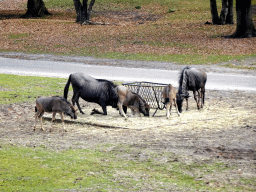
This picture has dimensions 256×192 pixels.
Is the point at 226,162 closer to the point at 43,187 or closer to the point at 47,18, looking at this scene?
the point at 43,187

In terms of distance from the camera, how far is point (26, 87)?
1869 centimetres

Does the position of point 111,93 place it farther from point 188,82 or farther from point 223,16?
point 223,16

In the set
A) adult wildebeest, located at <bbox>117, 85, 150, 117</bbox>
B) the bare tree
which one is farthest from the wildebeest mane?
the bare tree

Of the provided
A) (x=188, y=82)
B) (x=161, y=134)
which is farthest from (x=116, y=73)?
(x=161, y=134)

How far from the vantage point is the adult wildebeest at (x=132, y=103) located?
13.5 m

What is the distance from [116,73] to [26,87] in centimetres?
641

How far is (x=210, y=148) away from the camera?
32.1 feet

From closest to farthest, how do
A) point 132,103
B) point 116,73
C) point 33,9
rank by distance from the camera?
point 132,103, point 116,73, point 33,9

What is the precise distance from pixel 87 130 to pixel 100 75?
11.0 metres

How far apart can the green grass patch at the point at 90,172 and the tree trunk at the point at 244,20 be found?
28985 millimetres

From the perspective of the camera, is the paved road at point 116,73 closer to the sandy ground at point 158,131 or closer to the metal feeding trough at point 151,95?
the metal feeding trough at point 151,95

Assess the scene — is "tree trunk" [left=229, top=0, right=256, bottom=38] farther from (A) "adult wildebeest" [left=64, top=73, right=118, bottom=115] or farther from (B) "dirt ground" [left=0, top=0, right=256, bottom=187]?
(A) "adult wildebeest" [left=64, top=73, right=118, bottom=115]

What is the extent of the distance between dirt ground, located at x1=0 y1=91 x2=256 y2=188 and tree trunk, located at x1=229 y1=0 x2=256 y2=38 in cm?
2184

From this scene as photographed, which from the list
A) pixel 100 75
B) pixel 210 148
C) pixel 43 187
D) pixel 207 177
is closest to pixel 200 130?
pixel 210 148
